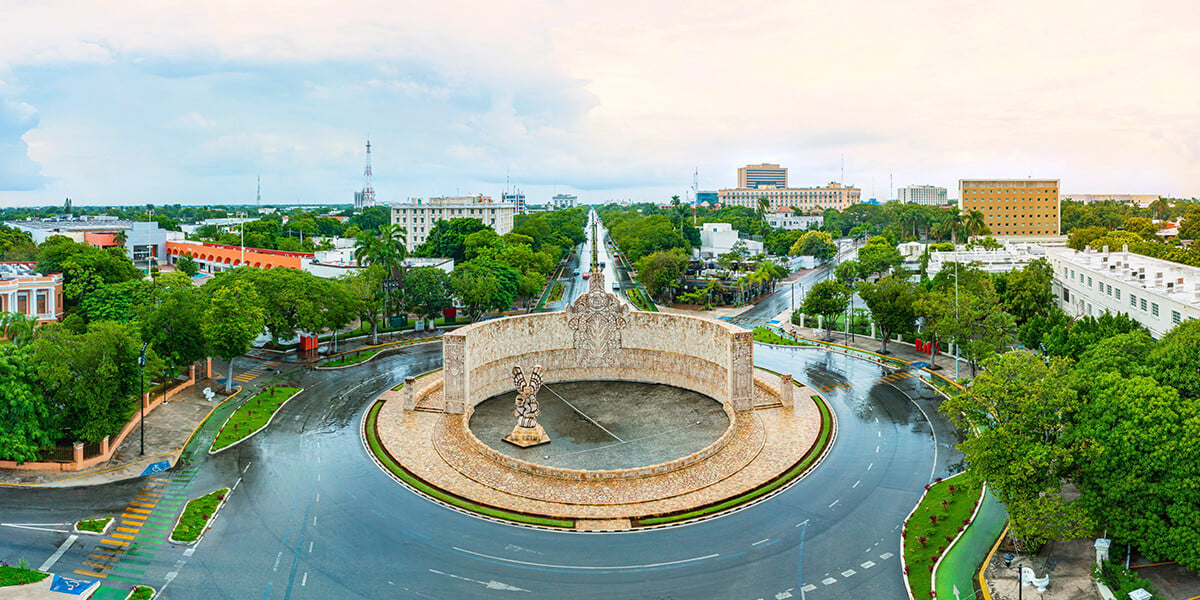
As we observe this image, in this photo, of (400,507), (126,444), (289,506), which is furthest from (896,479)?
(126,444)

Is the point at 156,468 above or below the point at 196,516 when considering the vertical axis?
above

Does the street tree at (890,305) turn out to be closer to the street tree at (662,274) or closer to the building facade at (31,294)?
the street tree at (662,274)

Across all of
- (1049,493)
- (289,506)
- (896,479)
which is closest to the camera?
(1049,493)

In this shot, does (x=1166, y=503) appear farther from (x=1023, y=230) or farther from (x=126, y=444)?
(x=1023, y=230)

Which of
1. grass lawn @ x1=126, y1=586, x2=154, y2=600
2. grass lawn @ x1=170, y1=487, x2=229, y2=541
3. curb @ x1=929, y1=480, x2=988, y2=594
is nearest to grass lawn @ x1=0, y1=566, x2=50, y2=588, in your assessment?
grass lawn @ x1=126, y1=586, x2=154, y2=600

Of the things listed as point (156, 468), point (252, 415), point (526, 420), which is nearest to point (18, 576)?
point (156, 468)

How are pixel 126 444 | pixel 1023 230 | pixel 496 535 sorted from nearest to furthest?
pixel 496 535, pixel 126 444, pixel 1023 230

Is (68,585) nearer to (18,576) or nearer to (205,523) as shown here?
(18,576)
